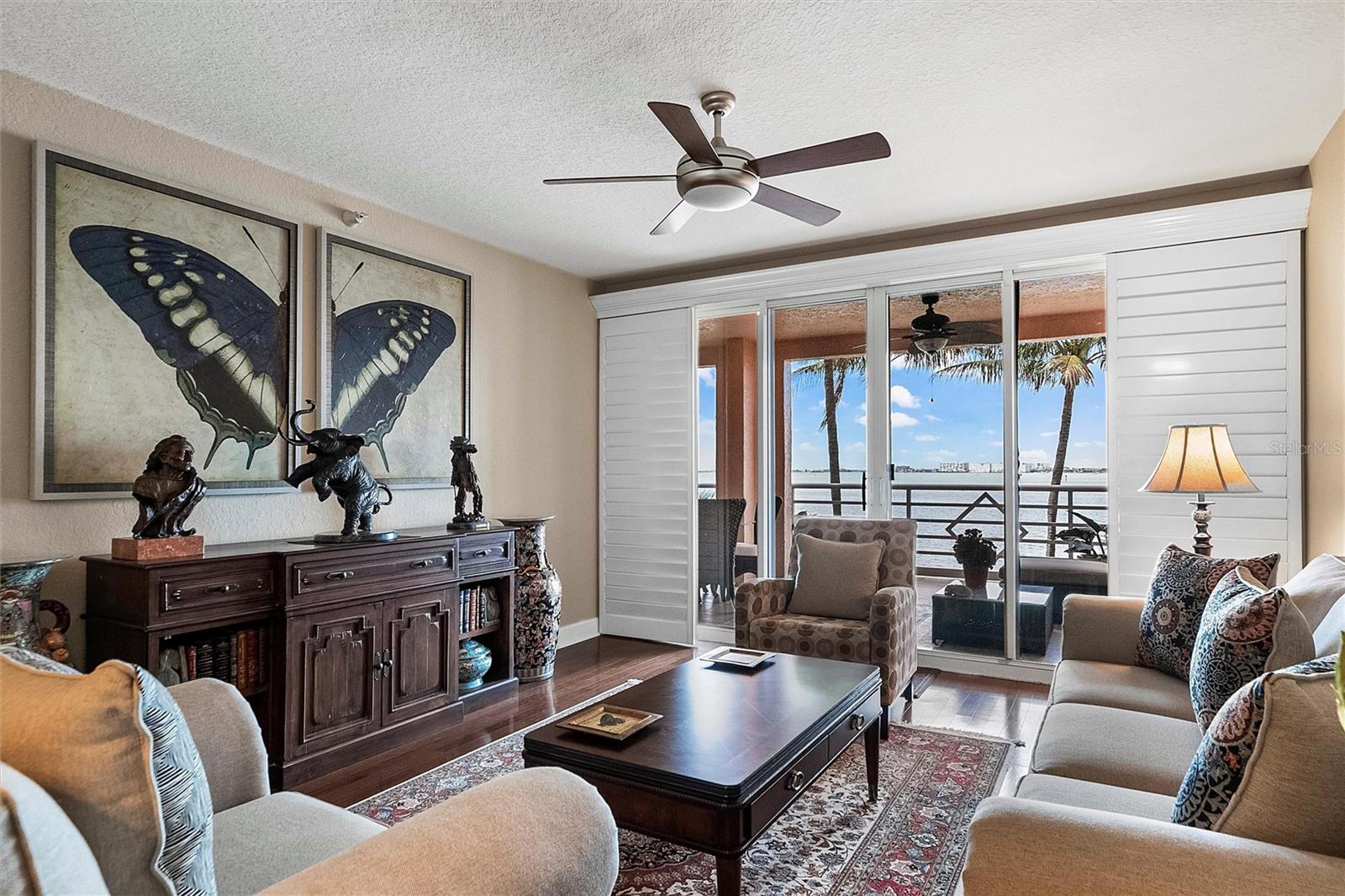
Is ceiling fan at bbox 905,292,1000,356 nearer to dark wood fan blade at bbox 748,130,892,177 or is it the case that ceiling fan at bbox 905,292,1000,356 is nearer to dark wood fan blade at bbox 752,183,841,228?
dark wood fan blade at bbox 752,183,841,228

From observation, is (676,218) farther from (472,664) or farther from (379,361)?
(472,664)

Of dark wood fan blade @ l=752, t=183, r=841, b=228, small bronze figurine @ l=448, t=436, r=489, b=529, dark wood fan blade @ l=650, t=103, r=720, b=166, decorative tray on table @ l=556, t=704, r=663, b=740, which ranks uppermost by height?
dark wood fan blade @ l=650, t=103, r=720, b=166

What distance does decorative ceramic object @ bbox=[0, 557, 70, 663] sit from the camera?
242 cm

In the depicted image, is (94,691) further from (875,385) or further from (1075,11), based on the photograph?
(875,385)

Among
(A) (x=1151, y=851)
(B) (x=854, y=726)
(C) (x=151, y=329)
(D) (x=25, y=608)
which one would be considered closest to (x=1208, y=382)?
(B) (x=854, y=726)

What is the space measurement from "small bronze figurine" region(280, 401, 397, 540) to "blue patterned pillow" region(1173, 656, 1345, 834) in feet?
10.1

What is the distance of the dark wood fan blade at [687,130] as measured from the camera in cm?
236

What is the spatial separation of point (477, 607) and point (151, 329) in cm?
197

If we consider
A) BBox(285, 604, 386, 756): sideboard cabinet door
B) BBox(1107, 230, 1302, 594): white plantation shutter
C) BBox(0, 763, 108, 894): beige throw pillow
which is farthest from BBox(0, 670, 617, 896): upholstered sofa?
BBox(1107, 230, 1302, 594): white plantation shutter

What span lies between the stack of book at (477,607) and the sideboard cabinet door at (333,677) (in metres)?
0.60

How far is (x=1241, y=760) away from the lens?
117cm

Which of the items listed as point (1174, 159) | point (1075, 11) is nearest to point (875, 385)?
point (1174, 159)

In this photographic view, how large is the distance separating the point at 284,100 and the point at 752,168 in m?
1.85

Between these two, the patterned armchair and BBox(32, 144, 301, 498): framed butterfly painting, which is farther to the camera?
the patterned armchair
